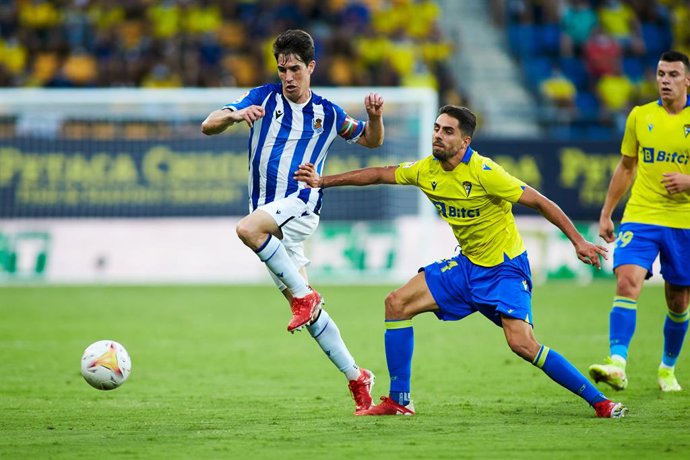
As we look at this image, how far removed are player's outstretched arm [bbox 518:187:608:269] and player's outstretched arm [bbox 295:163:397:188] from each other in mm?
965

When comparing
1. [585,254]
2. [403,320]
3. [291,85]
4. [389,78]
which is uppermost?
[389,78]

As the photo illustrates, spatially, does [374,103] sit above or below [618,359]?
above

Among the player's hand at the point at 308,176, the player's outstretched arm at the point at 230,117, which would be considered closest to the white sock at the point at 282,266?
the player's hand at the point at 308,176

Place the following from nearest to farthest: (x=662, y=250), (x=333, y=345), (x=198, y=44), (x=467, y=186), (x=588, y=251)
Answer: (x=588, y=251) < (x=467, y=186) < (x=333, y=345) < (x=662, y=250) < (x=198, y=44)

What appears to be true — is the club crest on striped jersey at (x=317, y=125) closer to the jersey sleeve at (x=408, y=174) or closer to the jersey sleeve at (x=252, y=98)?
the jersey sleeve at (x=252, y=98)

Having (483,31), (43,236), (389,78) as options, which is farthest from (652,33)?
(43,236)

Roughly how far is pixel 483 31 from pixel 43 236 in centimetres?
1193

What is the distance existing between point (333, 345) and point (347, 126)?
1.65 meters

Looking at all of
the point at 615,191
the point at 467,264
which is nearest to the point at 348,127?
the point at 467,264

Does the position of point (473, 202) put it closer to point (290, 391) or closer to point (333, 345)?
point (333, 345)

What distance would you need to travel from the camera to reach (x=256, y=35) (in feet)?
74.4

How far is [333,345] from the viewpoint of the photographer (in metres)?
7.84

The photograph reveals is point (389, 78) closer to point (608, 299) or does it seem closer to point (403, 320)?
point (608, 299)

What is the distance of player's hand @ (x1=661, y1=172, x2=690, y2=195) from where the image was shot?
809cm
